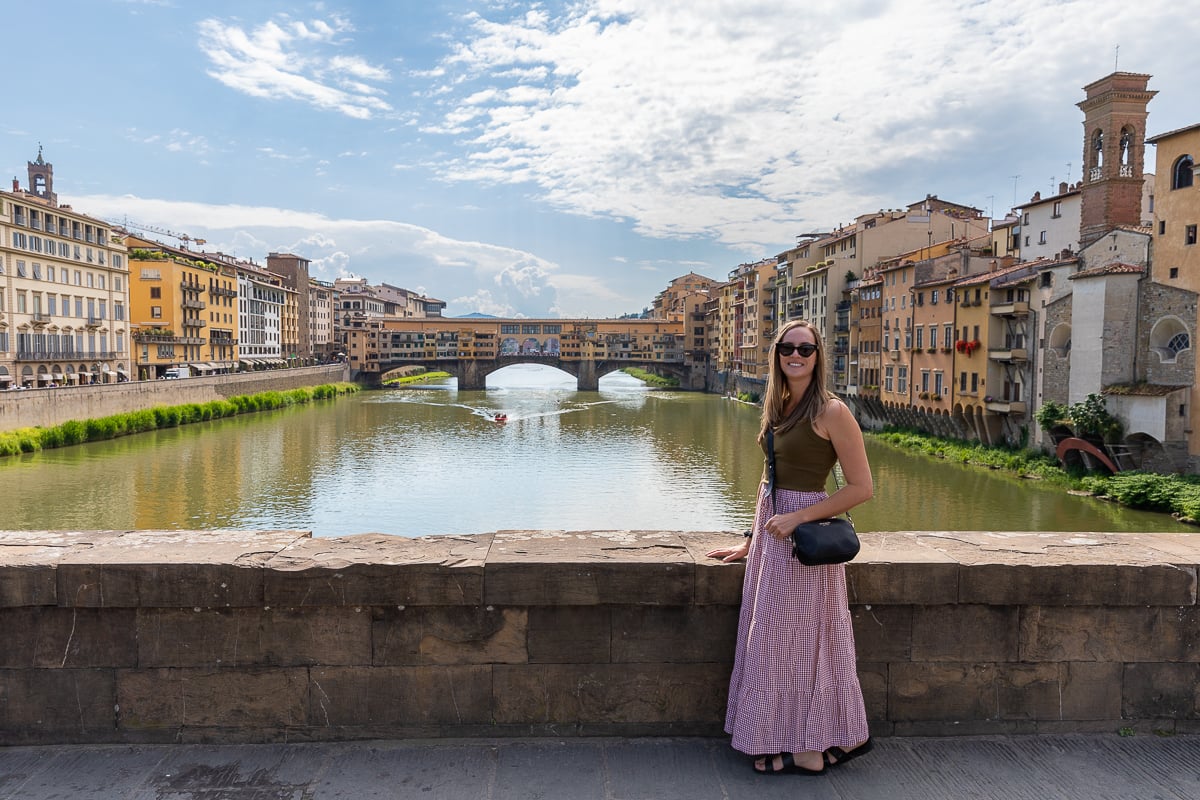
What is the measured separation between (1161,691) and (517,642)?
257 centimetres

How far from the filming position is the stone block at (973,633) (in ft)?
11.1

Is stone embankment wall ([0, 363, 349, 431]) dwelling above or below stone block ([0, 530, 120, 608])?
below

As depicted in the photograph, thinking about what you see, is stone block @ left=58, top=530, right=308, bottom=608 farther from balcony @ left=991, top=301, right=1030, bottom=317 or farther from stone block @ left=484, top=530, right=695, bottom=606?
balcony @ left=991, top=301, right=1030, bottom=317

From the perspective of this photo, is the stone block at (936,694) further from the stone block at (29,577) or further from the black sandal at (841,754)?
the stone block at (29,577)

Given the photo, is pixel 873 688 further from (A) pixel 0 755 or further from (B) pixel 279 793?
(A) pixel 0 755

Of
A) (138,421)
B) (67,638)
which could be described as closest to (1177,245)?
(67,638)

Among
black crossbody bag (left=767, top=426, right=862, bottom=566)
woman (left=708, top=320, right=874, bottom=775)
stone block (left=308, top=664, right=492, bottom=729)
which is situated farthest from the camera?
stone block (left=308, top=664, right=492, bottom=729)

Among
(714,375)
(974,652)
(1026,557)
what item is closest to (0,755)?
(974,652)

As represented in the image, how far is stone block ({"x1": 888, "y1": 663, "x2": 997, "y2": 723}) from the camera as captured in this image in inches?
133

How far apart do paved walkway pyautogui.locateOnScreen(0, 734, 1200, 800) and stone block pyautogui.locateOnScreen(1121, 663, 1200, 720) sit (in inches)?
4.3

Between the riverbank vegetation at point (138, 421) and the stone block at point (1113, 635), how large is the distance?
35.7m

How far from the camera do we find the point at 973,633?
3.39m

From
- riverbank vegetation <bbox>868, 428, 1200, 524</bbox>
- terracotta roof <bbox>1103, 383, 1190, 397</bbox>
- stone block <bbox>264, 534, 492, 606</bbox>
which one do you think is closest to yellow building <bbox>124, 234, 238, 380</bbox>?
riverbank vegetation <bbox>868, 428, 1200, 524</bbox>

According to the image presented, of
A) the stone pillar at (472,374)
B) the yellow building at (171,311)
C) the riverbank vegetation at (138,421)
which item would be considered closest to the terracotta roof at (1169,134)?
the riverbank vegetation at (138,421)
